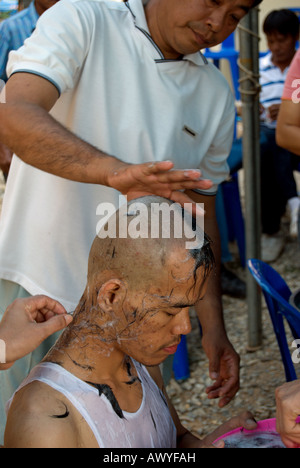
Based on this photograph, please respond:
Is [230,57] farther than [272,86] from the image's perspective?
Yes

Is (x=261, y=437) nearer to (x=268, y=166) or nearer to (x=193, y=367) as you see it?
(x=193, y=367)

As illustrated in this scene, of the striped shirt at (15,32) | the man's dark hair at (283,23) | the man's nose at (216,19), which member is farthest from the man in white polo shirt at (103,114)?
the man's dark hair at (283,23)

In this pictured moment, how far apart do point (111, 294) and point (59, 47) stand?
0.81 m

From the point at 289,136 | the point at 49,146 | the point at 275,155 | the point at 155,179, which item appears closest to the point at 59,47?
the point at 49,146

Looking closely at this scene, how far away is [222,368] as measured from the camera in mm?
2145

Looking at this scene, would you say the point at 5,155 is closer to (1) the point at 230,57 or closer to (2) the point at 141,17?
(2) the point at 141,17

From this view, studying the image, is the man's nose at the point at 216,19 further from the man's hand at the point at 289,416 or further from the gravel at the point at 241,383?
the gravel at the point at 241,383

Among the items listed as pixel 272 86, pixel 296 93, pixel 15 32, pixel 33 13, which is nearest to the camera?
pixel 296 93

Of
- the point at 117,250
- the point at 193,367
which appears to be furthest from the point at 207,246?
the point at 193,367

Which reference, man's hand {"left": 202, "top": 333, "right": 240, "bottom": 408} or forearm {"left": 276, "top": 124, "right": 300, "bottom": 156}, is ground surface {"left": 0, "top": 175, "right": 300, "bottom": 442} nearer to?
Answer: man's hand {"left": 202, "top": 333, "right": 240, "bottom": 408}

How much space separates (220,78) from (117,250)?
1065 millimetres

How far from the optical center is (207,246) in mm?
1578

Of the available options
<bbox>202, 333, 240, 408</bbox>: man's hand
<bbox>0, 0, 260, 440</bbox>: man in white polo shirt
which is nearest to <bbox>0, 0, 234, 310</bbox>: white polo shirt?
<bbox>0, 0, 260, 440</bbox>: man in white polo shirt

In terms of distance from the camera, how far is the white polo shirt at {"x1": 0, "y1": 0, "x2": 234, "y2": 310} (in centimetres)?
196
